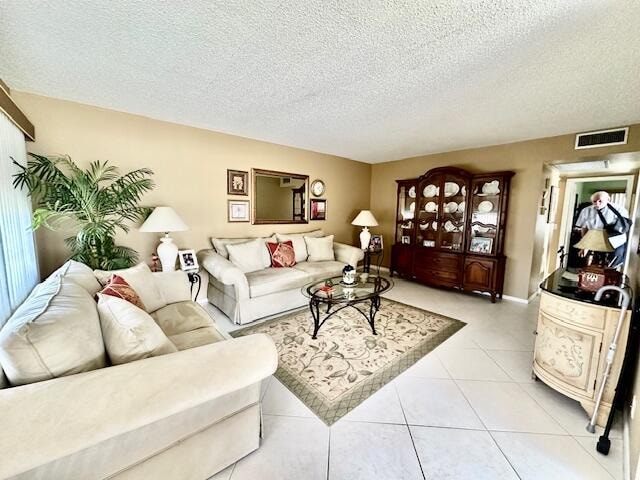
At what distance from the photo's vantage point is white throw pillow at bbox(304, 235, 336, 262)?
4172mm

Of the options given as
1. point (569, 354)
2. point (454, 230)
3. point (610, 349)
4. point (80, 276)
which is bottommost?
point (569, 354)

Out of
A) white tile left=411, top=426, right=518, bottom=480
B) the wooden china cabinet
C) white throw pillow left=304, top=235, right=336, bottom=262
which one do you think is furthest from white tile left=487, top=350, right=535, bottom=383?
white throw pillow left=304, top=235, right=336, bottom=262

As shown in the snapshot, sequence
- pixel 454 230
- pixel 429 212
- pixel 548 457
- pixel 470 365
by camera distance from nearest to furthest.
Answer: pixel 548 457 → pixel 470 365 → pixel 454 230 → pixel 429 212

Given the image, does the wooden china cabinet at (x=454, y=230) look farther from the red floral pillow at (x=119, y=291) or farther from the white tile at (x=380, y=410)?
the red floral pillow at (x=119, y=291)

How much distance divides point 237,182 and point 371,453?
3.43 m

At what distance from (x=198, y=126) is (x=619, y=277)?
167 inches

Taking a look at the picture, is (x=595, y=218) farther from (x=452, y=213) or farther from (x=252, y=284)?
(x=252, y=284)

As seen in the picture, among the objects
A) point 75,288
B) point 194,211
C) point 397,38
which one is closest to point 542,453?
point 397,38

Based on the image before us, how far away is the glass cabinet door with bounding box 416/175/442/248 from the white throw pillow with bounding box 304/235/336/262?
162 centimetres

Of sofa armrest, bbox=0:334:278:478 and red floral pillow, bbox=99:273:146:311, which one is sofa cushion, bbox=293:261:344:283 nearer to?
red floral pillow, bbox=99:273:146:311

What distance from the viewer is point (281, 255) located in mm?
3736

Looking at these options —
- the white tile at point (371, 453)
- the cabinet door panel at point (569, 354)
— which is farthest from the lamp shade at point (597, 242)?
the white tile at point (371, 453)

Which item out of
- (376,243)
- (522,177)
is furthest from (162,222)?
(522,177)

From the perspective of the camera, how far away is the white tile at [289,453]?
4.30 feet
